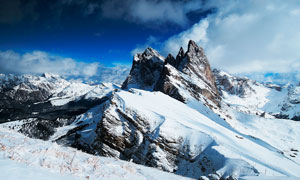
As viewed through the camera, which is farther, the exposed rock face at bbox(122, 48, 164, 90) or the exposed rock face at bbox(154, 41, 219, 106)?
the exposed rock face at bbox(122, 48, 164, 90)

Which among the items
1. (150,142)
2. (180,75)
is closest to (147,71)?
(180,75)

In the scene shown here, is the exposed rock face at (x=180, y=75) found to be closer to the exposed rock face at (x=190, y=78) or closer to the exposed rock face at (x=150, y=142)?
the exposed rock face at (x=190, y=78)

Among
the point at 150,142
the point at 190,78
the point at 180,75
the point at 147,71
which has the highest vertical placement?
the point at 147,71

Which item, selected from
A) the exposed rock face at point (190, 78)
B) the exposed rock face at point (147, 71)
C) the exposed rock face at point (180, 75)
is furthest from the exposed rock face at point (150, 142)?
the exposed rock face at point (147, 71)

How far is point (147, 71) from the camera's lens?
449ft

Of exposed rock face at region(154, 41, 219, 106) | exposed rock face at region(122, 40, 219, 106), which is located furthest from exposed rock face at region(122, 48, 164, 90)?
exposed rock face at region(154, 41, 219, 106)

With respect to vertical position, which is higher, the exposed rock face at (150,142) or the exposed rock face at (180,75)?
the exposed rock face at (180,75)

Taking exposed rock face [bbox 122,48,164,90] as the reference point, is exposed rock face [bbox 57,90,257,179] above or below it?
below

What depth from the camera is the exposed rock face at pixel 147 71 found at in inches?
5153

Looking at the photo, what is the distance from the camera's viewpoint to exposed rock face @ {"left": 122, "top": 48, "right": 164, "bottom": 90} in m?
131

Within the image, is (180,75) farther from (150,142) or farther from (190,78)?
(150,142)

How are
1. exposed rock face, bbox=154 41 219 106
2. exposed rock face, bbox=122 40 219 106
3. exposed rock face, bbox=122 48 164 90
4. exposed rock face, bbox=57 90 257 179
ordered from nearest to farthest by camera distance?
exposed rock face, bbox=57 90 257 179 → exposed rock face, bbox=154 41 219 106 → exposed rock face, bbox=122 40 219 106 → exposed rock face, bbox=122 48 164 90

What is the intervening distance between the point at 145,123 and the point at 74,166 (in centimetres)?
2391

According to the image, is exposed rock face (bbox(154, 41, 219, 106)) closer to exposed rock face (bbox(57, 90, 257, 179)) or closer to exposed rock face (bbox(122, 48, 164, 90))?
exposed rock face (bbox(122, 48, 164, 90))
